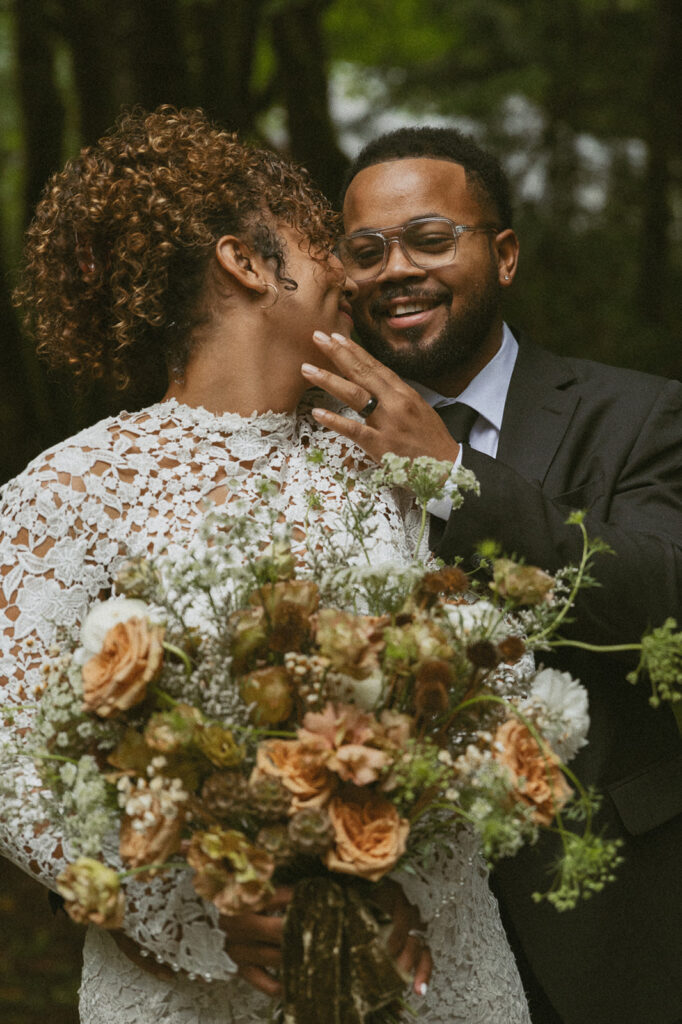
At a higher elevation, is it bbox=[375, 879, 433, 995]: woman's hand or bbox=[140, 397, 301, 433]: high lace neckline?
bbox=[140, 397, 301, 433]: high lace neckline

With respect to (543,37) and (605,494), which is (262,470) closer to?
(605,494)

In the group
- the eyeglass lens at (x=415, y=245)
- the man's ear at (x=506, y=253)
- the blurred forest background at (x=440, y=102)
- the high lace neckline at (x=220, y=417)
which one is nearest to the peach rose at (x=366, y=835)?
the high lace neckline at (x=220, y=417)

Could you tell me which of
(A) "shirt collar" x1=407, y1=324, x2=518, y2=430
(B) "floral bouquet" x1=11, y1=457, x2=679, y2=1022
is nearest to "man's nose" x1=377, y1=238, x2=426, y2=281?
A: (A) "shirt collar" x1=407, y1=324, x2=518, y2=430

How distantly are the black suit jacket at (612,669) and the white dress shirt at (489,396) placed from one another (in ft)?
0.42

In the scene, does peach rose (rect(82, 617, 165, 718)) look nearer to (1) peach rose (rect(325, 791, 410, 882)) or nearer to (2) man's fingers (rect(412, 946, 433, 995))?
(1) peach rose (rect(325, 791, 410, 882))

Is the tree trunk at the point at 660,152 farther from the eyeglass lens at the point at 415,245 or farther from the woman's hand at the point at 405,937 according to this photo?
the woman's hand at the point at 405,937

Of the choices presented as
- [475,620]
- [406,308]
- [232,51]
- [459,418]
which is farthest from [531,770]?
[232,51]

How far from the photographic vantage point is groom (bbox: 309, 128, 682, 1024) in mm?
2338

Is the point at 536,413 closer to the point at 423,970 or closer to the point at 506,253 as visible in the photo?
the point at 506,253

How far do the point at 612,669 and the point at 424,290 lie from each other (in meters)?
1.14

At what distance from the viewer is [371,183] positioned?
308 cm

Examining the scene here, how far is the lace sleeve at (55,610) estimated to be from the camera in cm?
193

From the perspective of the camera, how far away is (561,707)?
166 cm

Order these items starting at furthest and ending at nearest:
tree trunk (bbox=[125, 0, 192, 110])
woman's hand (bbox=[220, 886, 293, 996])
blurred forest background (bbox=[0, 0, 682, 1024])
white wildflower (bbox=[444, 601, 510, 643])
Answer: blurred forest background (bbox=[0, 0, 682, 1024])
tree trunk (bbox=[125, 0, 192, 110])
woman's hand (bbox=[220, 886, 293, 996])
white wildflower (bbox=[444, 601, 510, 643])
